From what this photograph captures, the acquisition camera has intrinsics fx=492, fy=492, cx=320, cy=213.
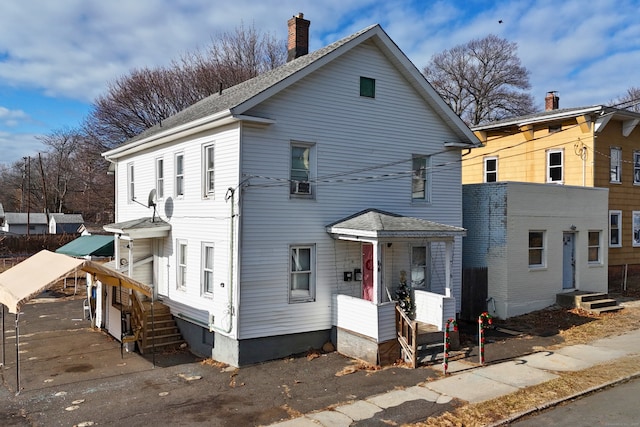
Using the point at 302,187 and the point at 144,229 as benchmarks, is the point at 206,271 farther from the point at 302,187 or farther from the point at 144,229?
the point at 302,187

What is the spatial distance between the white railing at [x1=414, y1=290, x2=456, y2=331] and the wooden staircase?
741cm

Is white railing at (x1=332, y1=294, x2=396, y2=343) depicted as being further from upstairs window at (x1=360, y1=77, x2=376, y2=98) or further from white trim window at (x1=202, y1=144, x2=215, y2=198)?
upstairs window at (x1=360, y1=77, x2=376, y2=98)

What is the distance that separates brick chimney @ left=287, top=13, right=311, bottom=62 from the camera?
714 inches

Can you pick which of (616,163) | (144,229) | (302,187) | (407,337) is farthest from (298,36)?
(616,163)

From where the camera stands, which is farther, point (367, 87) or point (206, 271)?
point (367, 87)

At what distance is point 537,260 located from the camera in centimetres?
1836

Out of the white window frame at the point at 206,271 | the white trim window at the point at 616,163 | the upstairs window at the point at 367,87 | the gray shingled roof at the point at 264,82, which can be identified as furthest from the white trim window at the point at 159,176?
the white trim window at the point at 616,163

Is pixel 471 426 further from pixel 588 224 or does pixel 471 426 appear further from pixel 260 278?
pixel 588 224

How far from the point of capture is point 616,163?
22578 millimetres

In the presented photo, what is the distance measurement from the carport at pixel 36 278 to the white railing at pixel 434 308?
24.9 ft

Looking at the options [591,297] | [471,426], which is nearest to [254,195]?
[471,426]

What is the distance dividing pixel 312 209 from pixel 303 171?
1112 mm

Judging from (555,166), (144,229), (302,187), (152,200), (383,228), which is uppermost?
(555,166)

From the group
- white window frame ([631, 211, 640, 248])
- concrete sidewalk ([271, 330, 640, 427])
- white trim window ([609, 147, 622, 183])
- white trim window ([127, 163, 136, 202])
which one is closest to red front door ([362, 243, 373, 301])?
concrete sidewalk ([271, 330, 640, 427])
